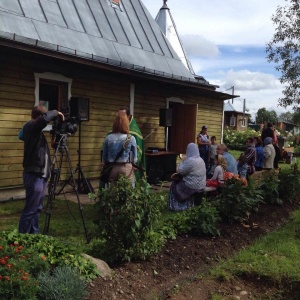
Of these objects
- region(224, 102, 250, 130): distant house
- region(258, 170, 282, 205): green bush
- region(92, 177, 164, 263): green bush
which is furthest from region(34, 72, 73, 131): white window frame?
region(224, 102, 250, 130): distant house

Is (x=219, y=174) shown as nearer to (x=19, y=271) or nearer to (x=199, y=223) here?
(x=199, y=223)

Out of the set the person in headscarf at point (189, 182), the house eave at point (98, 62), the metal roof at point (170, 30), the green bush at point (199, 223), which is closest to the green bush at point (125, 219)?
the green bush at point (199, 223)

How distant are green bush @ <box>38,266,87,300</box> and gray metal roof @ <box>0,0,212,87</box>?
4.85 metres

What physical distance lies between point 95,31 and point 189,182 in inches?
218

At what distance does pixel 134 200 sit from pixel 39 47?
176 inches

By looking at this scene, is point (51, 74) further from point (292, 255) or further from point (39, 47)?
point (292, 255)

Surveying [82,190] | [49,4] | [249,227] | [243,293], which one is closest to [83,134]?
[82,190]

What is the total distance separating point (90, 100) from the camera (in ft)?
31.0

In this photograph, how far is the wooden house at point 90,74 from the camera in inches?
306

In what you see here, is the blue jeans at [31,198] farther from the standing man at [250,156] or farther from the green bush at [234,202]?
the standing man at [250,156]

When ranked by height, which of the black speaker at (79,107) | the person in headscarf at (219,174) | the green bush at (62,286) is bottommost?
the green bush at (62,286)

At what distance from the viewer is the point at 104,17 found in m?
11.2

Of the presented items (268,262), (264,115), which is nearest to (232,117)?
(264,115)

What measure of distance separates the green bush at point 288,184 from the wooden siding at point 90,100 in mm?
4486
